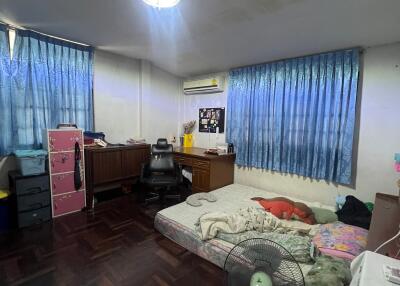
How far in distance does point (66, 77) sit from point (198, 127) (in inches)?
97.9

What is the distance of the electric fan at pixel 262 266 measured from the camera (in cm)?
115

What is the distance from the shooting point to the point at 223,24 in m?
2.39

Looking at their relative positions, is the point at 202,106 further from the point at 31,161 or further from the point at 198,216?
the point at 31,161

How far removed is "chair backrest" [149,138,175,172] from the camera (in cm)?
358

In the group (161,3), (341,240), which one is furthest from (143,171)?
(341,240)

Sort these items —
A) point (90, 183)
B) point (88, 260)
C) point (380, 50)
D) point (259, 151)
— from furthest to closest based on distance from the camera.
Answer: point (259, 151)
point (90, 183)
point (380, 50)
point (88, 260)

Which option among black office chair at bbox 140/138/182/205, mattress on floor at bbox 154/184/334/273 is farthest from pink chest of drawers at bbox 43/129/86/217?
mattress on floor at bbox 154/184/334/273

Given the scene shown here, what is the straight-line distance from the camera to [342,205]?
2703 mm

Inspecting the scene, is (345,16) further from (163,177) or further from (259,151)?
(163,177)

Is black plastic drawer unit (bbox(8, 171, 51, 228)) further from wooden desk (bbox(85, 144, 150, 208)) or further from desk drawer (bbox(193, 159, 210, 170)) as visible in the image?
desk drawer (bbox(193, 159, 210, 170))

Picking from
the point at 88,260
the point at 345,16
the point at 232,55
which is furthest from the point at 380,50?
the point at 88,260

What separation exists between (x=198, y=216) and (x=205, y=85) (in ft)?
8.42

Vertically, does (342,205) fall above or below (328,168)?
below

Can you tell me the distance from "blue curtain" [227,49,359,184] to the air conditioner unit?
0.21 metres
